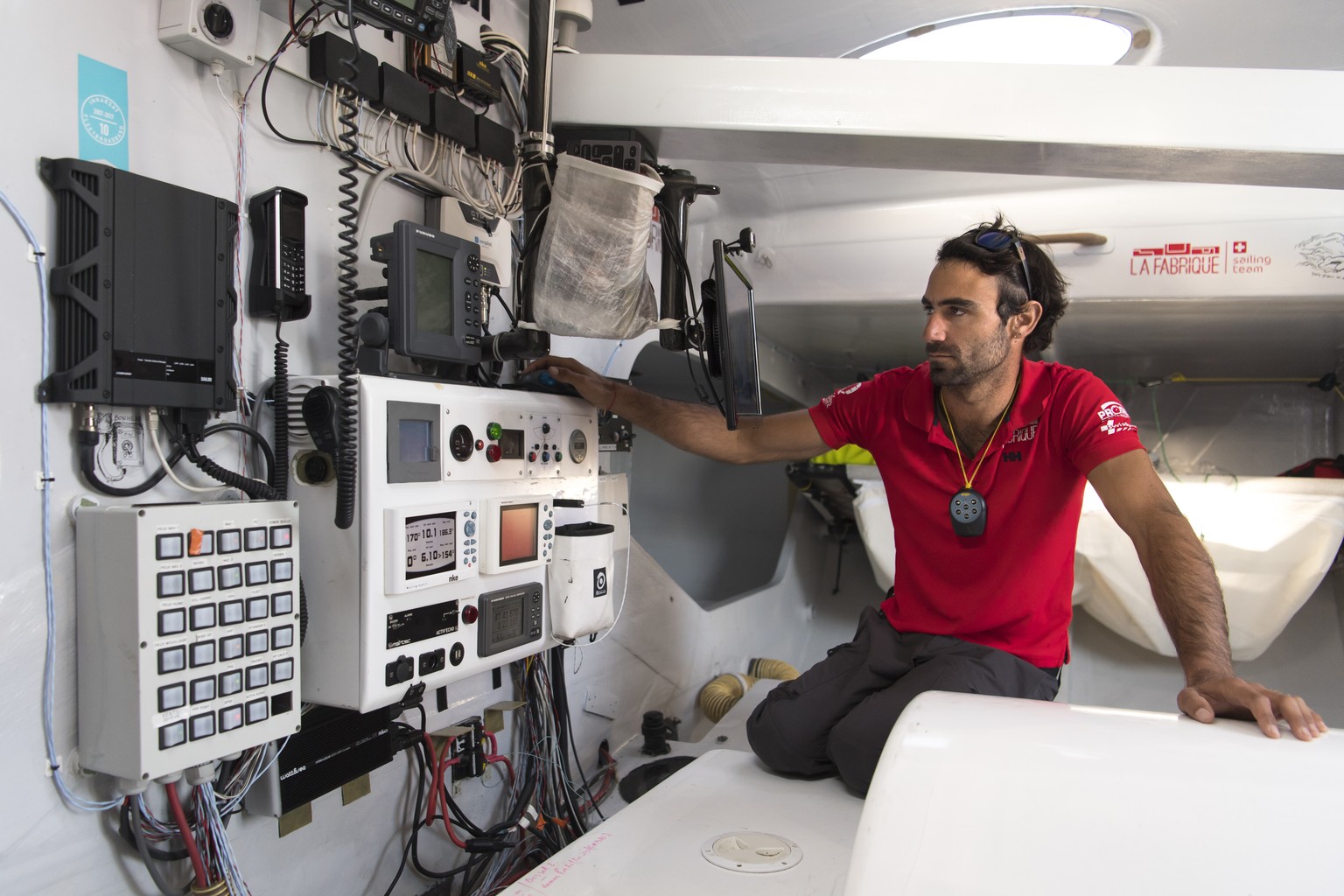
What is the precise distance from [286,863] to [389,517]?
2.25 feet

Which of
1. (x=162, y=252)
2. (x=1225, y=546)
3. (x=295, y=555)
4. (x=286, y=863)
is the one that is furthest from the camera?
(x=1225, y=546)

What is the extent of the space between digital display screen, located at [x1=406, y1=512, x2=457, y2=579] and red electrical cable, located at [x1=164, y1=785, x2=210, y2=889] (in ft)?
1.52

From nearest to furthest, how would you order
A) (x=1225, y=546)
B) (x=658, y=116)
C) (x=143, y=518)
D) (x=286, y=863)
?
(x=143, y=518)
(x=286, y=863)
(x=658, y=116)
(x=1225, y=546)

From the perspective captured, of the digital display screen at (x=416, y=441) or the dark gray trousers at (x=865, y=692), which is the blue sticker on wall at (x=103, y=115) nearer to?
the digital display screen at (x=416, y=441)

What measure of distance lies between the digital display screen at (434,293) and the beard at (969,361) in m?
1.06

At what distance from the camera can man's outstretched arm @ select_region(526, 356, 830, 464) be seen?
203 centimetres

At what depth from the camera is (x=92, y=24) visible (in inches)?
49.8

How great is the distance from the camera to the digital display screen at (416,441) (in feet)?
4.89

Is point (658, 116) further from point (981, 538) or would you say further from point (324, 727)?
point (324, 727)

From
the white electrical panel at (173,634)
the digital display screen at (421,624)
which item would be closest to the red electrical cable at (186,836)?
the white electrical panel at (173,634)

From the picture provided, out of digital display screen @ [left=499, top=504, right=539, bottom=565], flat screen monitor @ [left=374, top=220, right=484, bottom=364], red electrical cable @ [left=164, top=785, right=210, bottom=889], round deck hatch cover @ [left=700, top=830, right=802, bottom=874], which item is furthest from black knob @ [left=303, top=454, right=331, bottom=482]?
round deck hatch cover @ [left=700, top=830, right=802, bottom=874]

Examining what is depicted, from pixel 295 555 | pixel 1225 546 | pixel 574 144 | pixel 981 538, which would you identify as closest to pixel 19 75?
pixel 295 555

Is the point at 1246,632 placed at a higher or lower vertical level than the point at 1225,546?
lower

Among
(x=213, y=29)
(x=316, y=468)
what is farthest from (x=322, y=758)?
(x=213, y=29)
